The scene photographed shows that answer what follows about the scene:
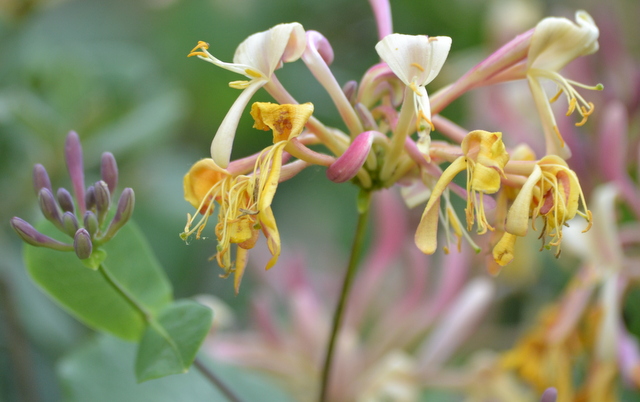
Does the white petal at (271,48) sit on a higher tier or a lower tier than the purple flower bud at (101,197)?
higher

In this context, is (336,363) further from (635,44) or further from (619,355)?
(635,44)

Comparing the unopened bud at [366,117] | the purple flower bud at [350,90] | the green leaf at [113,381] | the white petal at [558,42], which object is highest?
the white petal at [558,42]

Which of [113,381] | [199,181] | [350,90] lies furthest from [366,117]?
[113,381]

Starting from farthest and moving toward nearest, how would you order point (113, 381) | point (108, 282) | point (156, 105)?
1. point (156, 105)
2. point (113, 381)
3. point (108, 282)

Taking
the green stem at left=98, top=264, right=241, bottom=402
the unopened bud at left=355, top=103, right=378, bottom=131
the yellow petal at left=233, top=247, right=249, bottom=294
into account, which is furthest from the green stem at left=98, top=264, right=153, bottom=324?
the unopened bud at left=355, top=103, right=378, bottom=131

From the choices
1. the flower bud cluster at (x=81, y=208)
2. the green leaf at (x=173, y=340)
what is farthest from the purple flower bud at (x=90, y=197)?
the green leaf at (x=173, y=340)

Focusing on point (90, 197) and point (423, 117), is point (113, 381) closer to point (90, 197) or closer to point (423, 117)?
point (90, 197)

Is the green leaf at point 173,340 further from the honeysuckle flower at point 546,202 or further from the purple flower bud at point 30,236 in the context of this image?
the honeysuckle flower at point 546,202

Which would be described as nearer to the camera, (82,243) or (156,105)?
(82,243)
